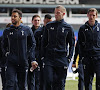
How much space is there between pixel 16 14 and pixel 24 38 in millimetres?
573

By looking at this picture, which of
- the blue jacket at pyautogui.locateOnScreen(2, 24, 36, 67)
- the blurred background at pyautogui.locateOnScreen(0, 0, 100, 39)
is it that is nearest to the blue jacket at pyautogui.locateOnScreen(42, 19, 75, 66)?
the blue jacket at pyautogui.locateOnScreen(2, 24, 36, 67)

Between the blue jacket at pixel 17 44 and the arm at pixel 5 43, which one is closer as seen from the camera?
the blue jacket at pixel 17 44

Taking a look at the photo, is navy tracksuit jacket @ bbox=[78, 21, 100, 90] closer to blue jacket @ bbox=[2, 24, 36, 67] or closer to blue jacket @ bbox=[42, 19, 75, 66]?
blue jacket @ bbox=[42, 19, 75, 66]

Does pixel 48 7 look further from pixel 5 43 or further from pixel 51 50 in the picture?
pixel 51 50

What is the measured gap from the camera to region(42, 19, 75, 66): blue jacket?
27.2 feet

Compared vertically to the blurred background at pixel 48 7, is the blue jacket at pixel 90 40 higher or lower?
higher

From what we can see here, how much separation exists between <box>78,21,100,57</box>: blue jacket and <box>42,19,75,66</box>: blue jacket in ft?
1.77

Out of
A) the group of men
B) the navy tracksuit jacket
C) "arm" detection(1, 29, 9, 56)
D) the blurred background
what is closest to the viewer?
the group of men

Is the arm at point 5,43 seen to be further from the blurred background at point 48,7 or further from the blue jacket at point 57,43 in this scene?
the blurred background at point 48,7

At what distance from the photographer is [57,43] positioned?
8336 mm

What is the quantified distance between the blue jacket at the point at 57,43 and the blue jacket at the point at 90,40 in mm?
541

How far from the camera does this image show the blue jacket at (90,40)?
8836 mm

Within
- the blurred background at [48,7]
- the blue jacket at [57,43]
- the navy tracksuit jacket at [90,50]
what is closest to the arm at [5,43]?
the blue jacket at [57,43]

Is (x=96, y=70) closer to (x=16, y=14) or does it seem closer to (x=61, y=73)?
(x=61, y=73)
